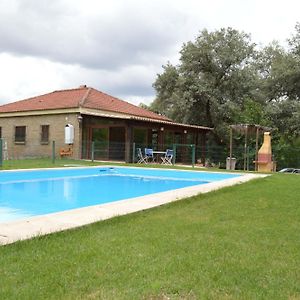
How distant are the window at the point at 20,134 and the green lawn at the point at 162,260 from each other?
824 inches

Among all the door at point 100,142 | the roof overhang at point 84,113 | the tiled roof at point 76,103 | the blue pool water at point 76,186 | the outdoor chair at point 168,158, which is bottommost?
the blue pool water at point 76,186

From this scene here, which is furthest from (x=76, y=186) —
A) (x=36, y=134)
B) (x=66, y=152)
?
(x=36, y=134)

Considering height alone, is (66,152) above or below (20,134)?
below

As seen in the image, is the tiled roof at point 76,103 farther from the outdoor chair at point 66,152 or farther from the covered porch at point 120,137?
the outdoor chair at point 66,152

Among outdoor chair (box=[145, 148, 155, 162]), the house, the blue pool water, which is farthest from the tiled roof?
the blue pool water

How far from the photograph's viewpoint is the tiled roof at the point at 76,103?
24.1 meters

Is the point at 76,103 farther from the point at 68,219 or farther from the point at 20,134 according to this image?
the point at 68,219

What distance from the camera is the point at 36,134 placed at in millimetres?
24938

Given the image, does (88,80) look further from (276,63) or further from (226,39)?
(276,63)

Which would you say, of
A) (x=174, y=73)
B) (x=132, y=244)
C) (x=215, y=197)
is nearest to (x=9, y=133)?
(x=174, y=73)

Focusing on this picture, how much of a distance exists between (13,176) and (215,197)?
8029mm

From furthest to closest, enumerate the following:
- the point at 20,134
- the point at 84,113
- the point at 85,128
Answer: the point at 20,134 → the point at 85,128 → the point at 84,113

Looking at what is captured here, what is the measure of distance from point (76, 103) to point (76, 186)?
36.3 ft

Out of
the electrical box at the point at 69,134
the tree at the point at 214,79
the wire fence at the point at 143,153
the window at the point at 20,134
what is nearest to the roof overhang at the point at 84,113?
the window at the point at 20,134
